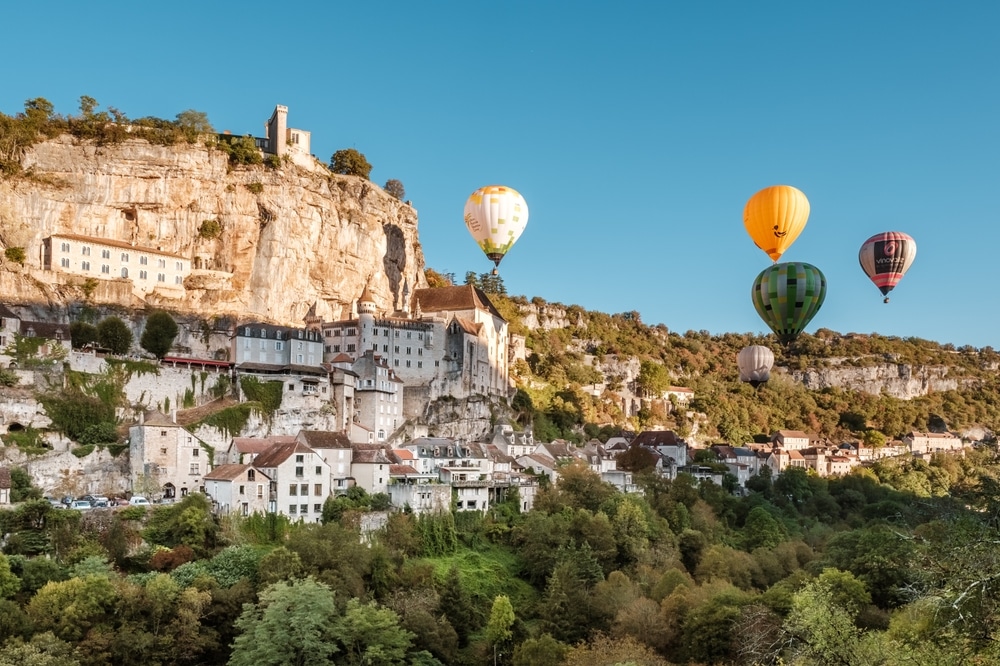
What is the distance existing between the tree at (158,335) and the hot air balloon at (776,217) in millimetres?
32119

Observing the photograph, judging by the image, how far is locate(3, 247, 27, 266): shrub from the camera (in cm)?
5431

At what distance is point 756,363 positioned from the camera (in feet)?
174

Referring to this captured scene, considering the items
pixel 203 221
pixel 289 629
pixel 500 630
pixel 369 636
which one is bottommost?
pixel 500 630

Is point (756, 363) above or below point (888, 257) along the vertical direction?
below

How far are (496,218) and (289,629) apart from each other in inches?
890

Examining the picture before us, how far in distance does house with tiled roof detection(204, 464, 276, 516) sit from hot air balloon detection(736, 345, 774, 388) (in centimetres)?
2813

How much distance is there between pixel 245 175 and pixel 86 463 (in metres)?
28.5

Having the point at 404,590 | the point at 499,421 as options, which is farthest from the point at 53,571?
the point at 499,421

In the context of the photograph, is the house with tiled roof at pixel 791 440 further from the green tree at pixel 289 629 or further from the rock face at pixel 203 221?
the green tree at pixel 289 629

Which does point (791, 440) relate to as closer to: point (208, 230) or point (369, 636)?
point (208, 230)

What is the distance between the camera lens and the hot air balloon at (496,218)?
149 feet

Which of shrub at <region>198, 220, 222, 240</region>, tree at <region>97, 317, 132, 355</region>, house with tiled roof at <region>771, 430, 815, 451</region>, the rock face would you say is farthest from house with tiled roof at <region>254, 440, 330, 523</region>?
house with tiled roof at <region>771, 430, 815, 451</region>

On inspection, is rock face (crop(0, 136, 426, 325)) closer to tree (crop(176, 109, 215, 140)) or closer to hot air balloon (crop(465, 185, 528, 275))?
tree (crop(176, 109, 215, 140))

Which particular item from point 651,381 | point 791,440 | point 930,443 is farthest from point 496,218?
point 930,443
